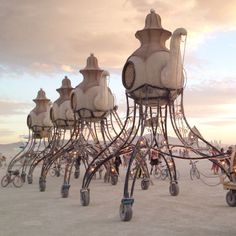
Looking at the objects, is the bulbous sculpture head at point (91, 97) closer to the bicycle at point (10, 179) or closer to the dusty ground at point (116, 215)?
the dusty ground at point (116, 215)

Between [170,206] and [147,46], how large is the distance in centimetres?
631

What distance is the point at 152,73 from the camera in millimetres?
16203

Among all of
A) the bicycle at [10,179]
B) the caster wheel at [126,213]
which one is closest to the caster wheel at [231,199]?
the caster wheel at [126,213]

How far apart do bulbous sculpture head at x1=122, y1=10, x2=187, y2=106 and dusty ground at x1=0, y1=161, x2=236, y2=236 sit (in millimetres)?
4183

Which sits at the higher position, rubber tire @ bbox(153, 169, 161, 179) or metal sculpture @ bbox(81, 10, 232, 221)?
metal sculpture @ bbox(81, 10, 232, 221)

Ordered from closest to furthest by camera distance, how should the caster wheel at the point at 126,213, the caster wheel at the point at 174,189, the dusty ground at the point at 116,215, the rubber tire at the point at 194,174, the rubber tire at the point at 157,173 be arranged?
the dusty ground at the point at 116,215 → the caster wheel at the point at 126,213 → the caster wheel at the point at 174,189 → the rubber tire at the point at 194,174 → the rubber tire at the point at 157,173

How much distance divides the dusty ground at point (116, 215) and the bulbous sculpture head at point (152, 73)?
4183mm

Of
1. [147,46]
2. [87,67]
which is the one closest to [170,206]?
[147,46]

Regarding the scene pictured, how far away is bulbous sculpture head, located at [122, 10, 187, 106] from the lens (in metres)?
15.9

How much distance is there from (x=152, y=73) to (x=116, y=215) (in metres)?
5.36

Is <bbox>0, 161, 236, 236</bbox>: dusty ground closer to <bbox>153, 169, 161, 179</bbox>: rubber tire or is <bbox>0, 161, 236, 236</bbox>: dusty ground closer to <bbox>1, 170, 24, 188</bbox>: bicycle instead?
<bbox>1, 170, 24, 188</bbox>: bicycle

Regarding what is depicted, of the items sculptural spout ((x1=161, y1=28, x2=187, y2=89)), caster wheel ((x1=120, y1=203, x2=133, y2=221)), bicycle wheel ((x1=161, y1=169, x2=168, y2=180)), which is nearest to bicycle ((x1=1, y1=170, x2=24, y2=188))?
bicycle wheel ((x1=161, y1=169, x2=168, y2=180))

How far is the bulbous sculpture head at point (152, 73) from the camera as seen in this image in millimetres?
15922

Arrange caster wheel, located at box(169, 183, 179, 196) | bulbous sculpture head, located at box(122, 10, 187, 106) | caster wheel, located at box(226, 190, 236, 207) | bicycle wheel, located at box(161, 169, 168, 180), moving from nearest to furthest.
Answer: caster wheel, located at box(226, 190, 236, 207)
bulbous sculpture head, located at box(122, 10, 187, 106)
caster wheel, located at box(169, 183, 179, 196)
bicycle wheel, located at box(161, 169, 168, 180)
